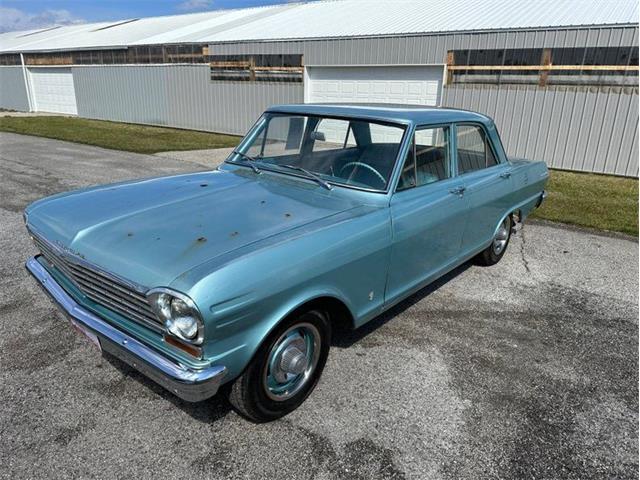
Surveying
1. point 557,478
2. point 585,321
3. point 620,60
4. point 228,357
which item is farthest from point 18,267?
point 620,60

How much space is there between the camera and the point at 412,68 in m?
12.1

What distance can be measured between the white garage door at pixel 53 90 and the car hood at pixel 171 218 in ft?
72.4

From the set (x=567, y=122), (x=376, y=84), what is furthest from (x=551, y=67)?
(x=376, y=84)

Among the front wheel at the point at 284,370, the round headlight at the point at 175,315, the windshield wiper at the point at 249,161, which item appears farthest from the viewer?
the windshield wiper at the point at 249,161

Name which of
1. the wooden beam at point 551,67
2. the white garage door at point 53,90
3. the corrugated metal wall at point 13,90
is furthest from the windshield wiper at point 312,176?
the corrugated metal wall at point 13,90

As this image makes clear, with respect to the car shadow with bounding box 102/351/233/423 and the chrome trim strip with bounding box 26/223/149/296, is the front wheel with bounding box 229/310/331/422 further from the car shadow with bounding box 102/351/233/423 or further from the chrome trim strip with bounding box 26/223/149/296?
the chrome trim strip with bounding box 26/223/149/296

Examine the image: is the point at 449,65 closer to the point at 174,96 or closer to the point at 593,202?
the point at 593,202

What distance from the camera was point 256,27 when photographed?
17172 mm

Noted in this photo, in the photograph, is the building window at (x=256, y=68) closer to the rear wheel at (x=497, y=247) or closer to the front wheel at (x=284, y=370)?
the rear wheel at (x=497, y=247)

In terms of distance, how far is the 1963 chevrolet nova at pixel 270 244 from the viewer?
7.51ft

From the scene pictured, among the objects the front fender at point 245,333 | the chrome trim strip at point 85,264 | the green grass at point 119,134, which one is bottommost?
the green grass at point 119,134

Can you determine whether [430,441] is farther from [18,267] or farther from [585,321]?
[18,267]

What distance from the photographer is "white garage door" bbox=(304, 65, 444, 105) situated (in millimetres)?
11977

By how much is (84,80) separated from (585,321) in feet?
74.4
